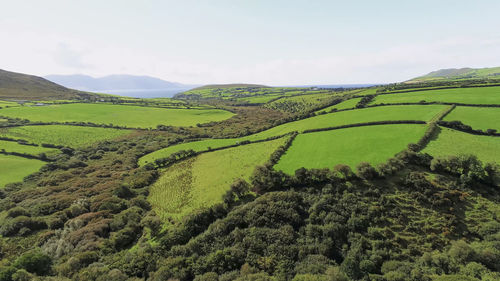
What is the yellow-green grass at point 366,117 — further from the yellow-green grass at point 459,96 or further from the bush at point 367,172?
the bush at point 367,172

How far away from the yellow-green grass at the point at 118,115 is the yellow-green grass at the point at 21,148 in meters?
40.3

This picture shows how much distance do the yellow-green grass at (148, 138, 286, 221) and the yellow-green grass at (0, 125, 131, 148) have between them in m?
59.7

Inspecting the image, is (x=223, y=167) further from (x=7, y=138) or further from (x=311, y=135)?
(x=7, y=138)

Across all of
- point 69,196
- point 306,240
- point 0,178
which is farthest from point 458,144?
point 0,178

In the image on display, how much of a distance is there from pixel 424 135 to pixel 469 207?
27.5 metres

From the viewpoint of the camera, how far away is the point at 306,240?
1280 inches

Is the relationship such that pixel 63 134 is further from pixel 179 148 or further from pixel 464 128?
pixel 464 128

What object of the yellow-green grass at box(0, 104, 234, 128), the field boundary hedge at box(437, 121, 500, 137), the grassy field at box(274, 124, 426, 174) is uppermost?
the yellow-green grass at box(0, 104, 234, 128)

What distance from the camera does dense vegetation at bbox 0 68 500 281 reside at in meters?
27.9

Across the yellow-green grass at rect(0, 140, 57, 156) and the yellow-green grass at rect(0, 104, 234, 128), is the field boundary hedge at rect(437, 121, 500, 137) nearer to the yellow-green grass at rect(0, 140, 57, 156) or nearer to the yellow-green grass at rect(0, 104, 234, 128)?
the yellow-green grass at rect(0, 104, 234, 128)

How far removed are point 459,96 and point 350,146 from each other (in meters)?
72.7

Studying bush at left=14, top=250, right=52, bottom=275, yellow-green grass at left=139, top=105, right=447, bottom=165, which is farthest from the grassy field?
bush at left=14, top=250, right=52, bottom=275

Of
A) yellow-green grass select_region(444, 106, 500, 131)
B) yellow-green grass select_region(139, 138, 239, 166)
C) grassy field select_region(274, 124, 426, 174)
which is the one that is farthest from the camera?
yellow-green grass select_region(139, 138, 239, 166)

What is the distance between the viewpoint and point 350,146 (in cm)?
5869
